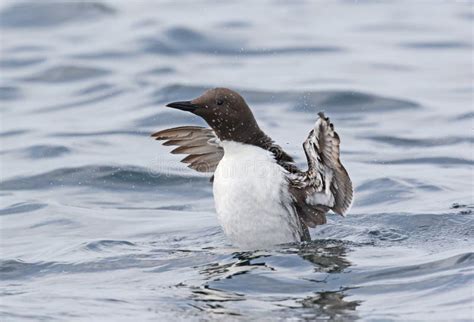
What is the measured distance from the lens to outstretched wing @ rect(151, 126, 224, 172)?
11.2 m

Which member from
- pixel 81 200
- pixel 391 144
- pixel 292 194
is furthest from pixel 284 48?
pixel 292 194

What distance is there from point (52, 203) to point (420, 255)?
4770 millimetres

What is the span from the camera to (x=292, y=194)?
10117 mm

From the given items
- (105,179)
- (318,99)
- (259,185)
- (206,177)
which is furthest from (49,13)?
(259,185)

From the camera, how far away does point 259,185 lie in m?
10.0

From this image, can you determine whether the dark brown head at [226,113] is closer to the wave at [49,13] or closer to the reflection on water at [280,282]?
the reflection on water at [280,282]

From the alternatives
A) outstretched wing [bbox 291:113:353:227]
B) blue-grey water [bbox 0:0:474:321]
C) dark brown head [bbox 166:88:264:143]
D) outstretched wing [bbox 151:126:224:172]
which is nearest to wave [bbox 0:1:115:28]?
blue-grey water [bbox 0:0:474:321]

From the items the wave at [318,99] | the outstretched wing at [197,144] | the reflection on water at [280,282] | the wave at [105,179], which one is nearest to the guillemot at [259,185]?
the reflection on water at [280,282]

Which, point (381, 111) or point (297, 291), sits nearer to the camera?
point (297, 291)

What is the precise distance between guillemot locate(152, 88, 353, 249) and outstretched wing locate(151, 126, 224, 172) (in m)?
0.71

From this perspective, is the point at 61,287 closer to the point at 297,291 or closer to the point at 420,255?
the point at 297,291

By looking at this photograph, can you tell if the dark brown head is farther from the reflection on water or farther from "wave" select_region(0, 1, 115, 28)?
"wave" select_region(0, 1, 115, 28)

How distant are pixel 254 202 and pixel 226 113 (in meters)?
0.81

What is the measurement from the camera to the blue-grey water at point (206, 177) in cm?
915
